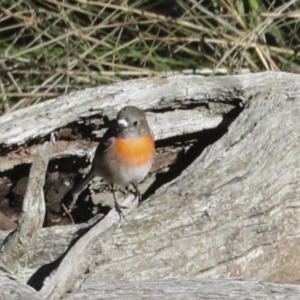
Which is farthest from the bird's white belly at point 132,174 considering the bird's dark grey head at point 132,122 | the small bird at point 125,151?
the bird's dark grey head at point 132,122

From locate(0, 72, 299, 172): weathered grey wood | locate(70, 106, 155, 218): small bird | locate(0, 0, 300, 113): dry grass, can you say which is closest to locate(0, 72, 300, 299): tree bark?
locate(0, 72, 299, 172): weathered grey wood

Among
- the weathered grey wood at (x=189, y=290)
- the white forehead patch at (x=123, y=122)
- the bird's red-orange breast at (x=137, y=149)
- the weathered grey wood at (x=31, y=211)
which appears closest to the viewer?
the weathered grey wood at (x=31, y=211)

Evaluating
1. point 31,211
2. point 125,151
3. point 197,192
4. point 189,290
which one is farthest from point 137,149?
point 31,211

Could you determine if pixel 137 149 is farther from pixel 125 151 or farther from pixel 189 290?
pixel 189 290

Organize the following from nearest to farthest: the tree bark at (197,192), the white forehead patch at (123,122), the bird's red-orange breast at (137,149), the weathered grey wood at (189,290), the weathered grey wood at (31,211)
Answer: the weathered grey wood at (31,211)
the weathered grey wood at (189,290)
the tree bark at (197,192)
the white forehead patch at (123,122)
the bird's red-orange breast at (137,149)

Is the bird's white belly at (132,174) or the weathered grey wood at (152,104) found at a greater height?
the weathered grey wood at (152,104)

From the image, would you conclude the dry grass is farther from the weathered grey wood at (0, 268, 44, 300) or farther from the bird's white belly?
the weathered grey wood at (0, 268, 44, 300)

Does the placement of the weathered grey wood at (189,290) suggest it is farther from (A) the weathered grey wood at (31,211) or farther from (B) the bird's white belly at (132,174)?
(B) the bird's white belly at (132,174)
